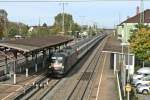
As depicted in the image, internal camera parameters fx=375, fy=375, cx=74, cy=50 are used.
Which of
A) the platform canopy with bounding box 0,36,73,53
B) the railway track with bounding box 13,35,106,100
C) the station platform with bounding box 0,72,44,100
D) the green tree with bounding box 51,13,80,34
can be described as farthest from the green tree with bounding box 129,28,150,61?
the green tree with bounding box 51,13,80,34

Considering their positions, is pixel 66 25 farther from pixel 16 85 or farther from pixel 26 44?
pixel 16 85

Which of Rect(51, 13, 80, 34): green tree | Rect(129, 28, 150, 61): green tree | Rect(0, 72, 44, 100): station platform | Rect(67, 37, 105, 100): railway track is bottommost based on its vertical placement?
Rect(67, 37, 105, 100): railway track

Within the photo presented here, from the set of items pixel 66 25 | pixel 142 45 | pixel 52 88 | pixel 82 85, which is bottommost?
pixel 82 85

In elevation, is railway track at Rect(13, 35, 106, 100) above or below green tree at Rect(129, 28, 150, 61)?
below

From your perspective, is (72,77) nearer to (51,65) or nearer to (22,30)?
(51,65)

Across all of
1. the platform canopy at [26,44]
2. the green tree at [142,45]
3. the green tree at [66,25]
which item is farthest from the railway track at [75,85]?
the green tree at [66,25]

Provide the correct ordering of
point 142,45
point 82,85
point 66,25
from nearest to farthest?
point 82,85 → point 142,45 → point 66,25

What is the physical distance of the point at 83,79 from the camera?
4112cm

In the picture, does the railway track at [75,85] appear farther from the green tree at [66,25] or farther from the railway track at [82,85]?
the green tree at [66,25]

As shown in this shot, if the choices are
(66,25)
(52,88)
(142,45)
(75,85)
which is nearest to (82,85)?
(75,85)

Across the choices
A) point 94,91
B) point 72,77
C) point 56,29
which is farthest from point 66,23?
point 94,91

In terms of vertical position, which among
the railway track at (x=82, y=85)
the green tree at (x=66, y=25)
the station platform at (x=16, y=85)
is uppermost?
the green tree at (x=66, y=25)

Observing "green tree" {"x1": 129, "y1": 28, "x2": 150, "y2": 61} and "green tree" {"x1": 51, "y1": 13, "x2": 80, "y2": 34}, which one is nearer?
"green tree" {"x1": 129, "y1": 28, "x2": 150, "y2": 61}

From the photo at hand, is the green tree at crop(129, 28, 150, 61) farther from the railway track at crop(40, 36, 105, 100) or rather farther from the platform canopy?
the platform canopy
